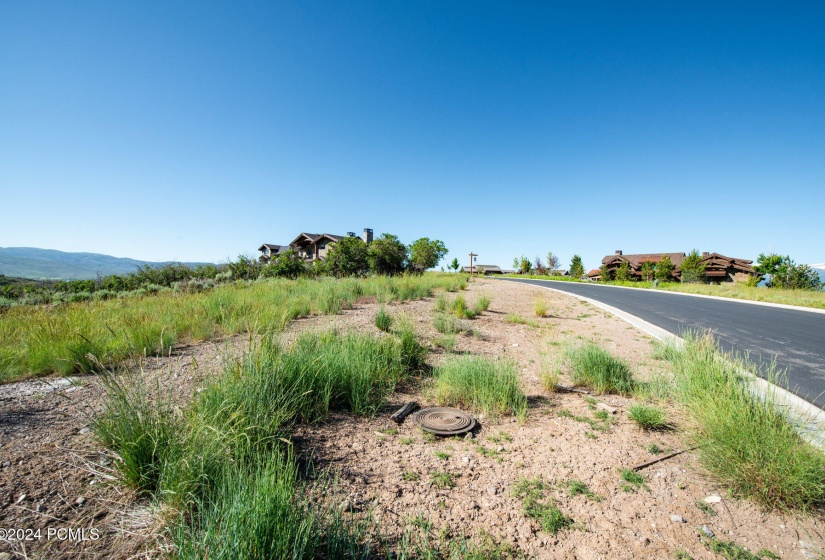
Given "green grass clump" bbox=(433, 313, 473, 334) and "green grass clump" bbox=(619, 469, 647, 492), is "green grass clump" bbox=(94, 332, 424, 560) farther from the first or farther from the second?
"green grass clump" bbox=(433, 313, 473, 334)

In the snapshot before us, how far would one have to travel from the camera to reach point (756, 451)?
234 cm

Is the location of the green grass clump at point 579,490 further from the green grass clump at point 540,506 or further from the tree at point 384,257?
the tree at point 384,257

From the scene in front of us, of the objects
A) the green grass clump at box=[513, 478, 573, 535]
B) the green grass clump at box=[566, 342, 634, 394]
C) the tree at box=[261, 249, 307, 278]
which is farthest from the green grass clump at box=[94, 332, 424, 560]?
the tree at box=[261, 249, 307, 278]

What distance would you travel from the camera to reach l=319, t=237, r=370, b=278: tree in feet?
79.2

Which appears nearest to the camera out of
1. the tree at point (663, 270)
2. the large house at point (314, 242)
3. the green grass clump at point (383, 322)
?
the green grass clump at point (383, 322)

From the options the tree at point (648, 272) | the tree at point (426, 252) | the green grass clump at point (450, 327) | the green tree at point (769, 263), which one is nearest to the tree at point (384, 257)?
the green grass clump at point (450, 327)

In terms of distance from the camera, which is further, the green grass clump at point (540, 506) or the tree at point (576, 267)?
the tree at point (576, 267)

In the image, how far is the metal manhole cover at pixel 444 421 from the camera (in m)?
3.27

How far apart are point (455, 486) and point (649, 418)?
2.30m

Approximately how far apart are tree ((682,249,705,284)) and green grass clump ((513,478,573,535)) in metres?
45.2

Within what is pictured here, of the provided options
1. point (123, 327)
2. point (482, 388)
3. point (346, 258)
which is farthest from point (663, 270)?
point (123, 327)

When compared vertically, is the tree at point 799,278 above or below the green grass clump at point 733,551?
above

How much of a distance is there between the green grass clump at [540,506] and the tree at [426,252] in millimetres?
53687

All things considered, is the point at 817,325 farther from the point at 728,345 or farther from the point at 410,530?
the point at 410,530
